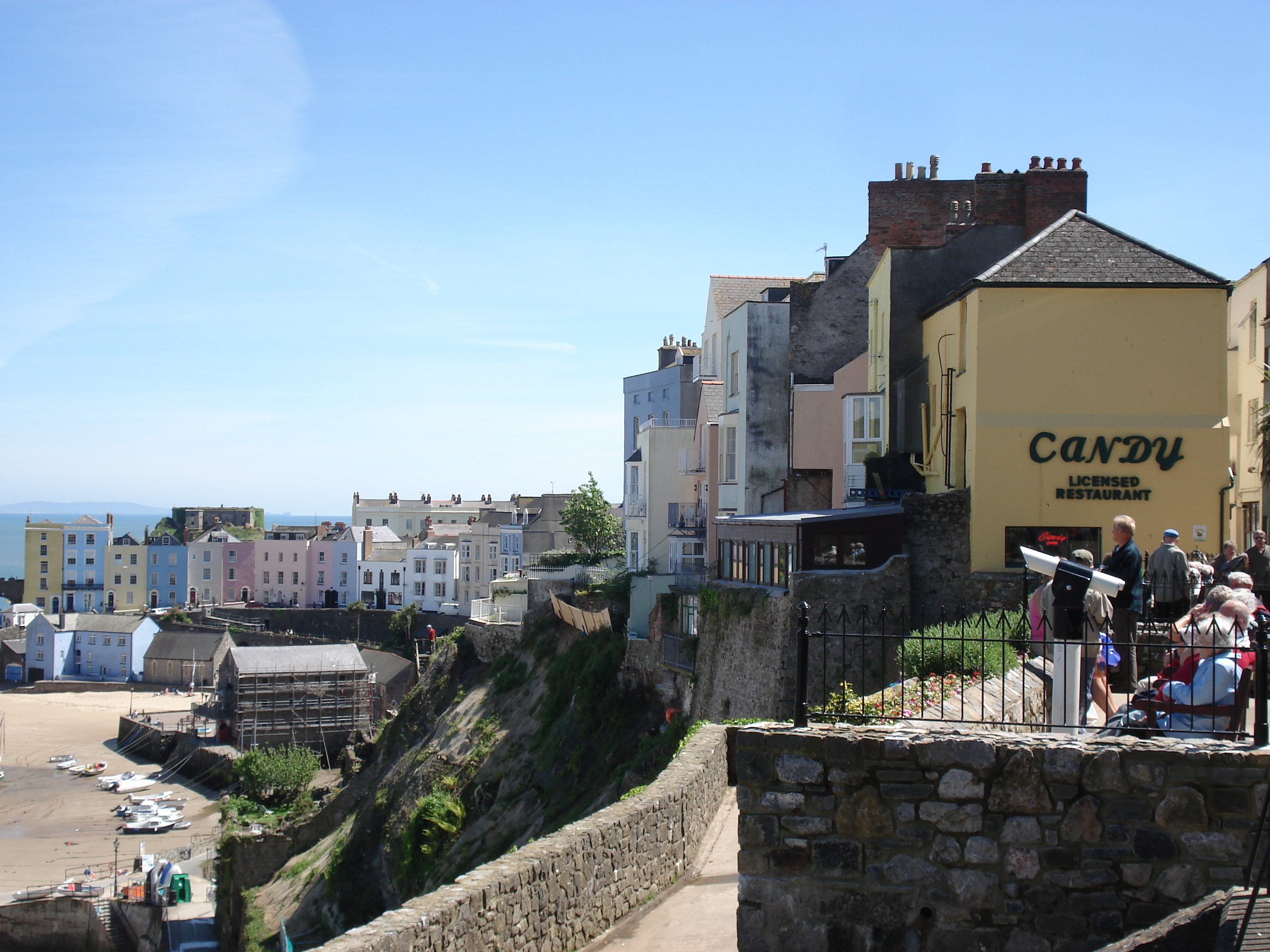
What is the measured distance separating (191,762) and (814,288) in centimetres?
4893

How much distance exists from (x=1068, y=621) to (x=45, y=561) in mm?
121963

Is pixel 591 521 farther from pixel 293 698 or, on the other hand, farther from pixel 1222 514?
pixel 1222 514

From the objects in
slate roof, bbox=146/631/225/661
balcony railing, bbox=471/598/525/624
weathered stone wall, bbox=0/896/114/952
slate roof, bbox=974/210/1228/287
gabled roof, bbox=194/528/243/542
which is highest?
slate roof, bbox=974/210/1228/287

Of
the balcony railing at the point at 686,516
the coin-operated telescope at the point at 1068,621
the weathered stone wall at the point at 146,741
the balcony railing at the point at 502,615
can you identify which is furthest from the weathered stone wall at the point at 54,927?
the coin-operated telescope at the point at 1068,621

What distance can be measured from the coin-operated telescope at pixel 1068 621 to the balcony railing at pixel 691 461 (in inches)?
1184

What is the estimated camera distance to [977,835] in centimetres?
631

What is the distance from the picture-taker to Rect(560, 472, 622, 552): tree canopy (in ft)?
180

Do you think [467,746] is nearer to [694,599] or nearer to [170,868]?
[694,599]

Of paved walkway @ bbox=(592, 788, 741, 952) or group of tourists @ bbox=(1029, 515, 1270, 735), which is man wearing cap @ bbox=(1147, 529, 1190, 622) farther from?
paved walkway @ bbox=(592, 788, 741, 952)

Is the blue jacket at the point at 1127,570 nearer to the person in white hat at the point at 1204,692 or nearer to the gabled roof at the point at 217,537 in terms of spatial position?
the person in white hat at the point at 1204,692

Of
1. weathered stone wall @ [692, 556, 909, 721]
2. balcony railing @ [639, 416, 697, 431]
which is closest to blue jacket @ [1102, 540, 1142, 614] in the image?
weathered stone wall @ [692, 556, 909, 721]

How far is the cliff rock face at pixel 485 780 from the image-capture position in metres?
27.3

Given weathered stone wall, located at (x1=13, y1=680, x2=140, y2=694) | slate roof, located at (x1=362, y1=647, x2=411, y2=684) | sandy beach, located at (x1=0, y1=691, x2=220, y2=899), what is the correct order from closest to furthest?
sandy beach, located at (x1=0, y1=691, x2=220, y2=899) < slate roof, located at (x1=362, y1=647, x2=411, y2=684) < weathered stone wall, located at (x1=13, y1=680, x2=140, y2=694)

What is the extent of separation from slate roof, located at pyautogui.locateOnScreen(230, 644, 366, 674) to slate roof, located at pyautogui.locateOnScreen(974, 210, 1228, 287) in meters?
54.8
